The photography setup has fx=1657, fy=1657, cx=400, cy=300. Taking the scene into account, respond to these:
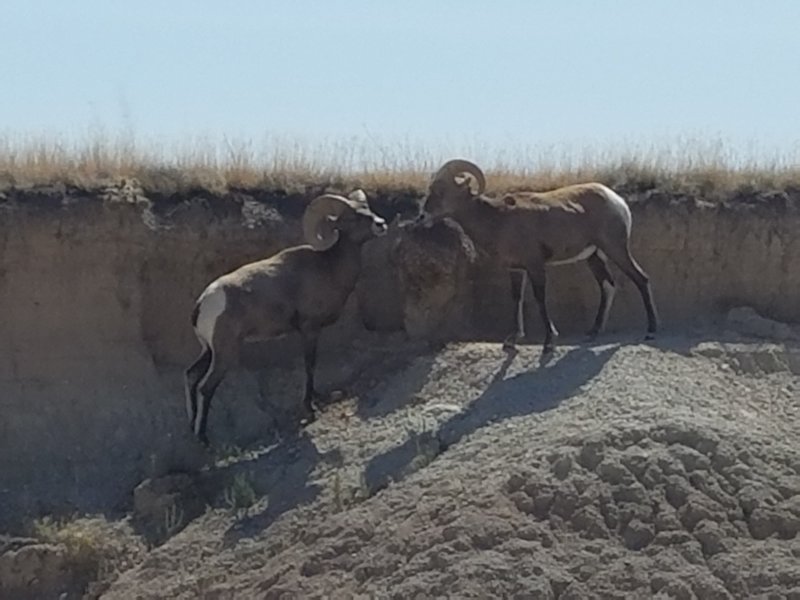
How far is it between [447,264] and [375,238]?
3.13 ft

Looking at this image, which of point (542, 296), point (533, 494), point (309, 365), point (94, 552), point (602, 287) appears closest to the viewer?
point (533, 494)

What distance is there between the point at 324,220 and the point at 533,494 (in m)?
4.24

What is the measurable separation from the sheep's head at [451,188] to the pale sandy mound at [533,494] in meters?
1.58

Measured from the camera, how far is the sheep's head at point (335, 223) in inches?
620

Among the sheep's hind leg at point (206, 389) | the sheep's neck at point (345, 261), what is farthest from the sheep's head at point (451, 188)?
the sheep's hind leg at point (206, 389)

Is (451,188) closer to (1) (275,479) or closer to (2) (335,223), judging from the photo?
(2) (335,223)

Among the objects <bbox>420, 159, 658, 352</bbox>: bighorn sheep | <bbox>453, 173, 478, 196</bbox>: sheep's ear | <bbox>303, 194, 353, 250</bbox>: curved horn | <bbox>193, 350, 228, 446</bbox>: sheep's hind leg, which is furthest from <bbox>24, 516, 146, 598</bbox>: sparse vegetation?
<bbox>453, 173, 478, 196</bbox>: sheep's ear

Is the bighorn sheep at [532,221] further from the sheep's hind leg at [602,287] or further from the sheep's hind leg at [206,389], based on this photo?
the sheep's hind leg at [206,389]

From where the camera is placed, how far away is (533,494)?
499 inches

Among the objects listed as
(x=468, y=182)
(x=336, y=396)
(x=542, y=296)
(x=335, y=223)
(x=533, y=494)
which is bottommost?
(x=336, y=396)

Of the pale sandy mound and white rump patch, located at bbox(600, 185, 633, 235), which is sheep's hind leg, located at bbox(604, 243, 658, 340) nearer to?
white rump patch, located at bbox(600, 185, 633, 235)

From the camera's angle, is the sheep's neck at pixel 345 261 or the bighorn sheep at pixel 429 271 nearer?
the sheep's neck at pixel 345 261

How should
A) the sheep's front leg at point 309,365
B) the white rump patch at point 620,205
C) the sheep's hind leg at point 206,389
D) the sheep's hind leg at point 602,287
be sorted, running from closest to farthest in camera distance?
the sheep's hind leg at point 206,389 → the sheep's front leg at point 309,365 → the white rump patch at point 620,205 → the sheep's hind leg at point 602,287

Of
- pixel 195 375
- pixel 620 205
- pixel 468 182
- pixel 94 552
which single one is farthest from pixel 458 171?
pixel 94 552
